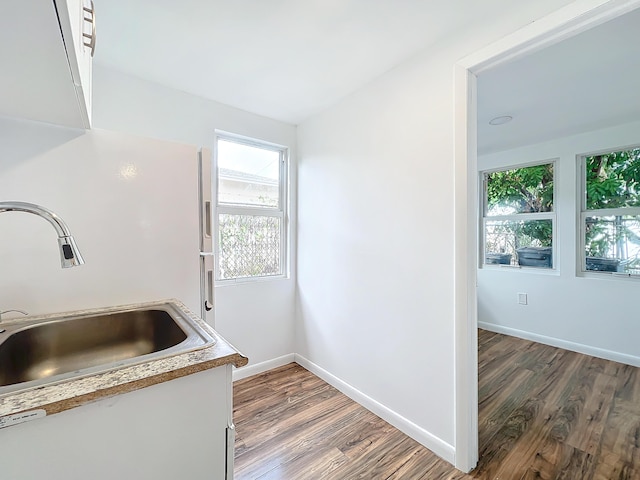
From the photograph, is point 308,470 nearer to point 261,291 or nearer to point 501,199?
point 261,291

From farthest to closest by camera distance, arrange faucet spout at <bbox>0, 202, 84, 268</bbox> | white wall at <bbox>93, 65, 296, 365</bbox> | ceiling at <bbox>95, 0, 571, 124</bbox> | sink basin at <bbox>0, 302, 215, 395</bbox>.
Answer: white wall at <bbox>93, 65, 296, 365</bbox> < ceiling at <bbox>95, 0, 571, 124</bbox> < sink basin at <bbox>0, 302, 215, 395</bbox> < faucet spout at <bbox>0, 202, 84, 268</bbox>

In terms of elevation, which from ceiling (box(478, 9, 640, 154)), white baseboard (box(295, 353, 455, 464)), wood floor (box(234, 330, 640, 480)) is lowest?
wood floor (box(234, 330, 640, 480))

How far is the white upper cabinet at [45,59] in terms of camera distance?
62 centimetres

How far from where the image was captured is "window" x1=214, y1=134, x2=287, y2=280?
2.37m

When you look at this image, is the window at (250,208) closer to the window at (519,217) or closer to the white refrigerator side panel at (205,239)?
the white refrigerator side panel at (205,239)

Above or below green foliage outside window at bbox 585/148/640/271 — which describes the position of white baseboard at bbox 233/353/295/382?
below

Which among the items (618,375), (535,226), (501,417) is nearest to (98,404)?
(501,417)

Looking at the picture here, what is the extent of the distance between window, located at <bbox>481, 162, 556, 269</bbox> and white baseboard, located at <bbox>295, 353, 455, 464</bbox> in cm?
271

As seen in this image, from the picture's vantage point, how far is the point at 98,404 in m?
0.63

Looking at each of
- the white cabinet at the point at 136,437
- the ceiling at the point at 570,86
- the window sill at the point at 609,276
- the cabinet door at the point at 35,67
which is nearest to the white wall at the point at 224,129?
the cabinet door at the point at 35,67

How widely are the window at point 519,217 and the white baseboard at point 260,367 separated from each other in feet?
9.59

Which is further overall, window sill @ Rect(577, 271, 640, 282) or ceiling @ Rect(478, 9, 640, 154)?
window sill @ Rect(577, 271, 640, 282)

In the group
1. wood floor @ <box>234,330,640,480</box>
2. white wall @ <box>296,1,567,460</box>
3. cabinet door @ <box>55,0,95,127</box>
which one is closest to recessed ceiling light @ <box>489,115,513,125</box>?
white wall @ <box>296,1,567,460</box>

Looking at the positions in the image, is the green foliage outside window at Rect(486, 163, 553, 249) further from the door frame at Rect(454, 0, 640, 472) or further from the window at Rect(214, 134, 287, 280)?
the window at Rect(214, 134, 287, 280)
